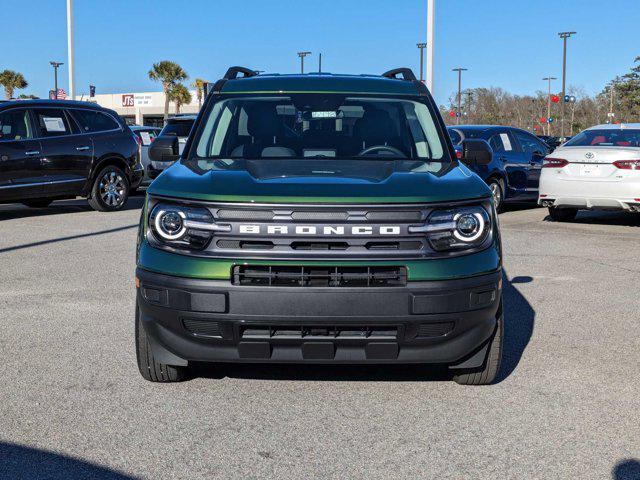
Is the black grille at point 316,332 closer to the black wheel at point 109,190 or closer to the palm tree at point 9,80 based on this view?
the black wheel at point 109,190

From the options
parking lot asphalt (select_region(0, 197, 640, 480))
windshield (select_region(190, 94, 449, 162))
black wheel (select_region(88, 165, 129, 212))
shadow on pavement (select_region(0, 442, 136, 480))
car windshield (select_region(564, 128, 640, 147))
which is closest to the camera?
shadow on pavement (select_region(0, 442, 136, 480))

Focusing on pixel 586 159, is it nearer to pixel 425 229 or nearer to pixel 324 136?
pixel 324 136

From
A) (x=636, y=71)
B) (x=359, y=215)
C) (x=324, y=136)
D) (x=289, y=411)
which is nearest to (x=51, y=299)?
(x=324, y=136)

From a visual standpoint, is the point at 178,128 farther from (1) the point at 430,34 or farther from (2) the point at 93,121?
(1) the point at 430,34

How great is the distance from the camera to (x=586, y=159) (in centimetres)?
1250

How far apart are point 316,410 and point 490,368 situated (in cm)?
99

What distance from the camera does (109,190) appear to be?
14898mm

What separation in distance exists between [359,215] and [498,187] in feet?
36.8

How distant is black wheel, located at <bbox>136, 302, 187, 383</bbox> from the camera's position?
4531mm

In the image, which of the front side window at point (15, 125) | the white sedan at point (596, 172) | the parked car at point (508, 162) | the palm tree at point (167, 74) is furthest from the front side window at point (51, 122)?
the palm tree at point (167, 74)

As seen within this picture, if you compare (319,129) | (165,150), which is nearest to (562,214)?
(319,129)

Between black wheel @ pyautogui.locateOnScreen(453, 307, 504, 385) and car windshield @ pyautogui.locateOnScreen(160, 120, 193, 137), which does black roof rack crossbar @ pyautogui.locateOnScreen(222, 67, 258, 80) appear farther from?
car windshield @ pyautogui.locateOnScreen(160, 120, 193, 137)

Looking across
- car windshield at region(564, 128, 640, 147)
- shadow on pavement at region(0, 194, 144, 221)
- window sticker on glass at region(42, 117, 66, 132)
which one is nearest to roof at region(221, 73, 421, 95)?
car windshield at region(564, 128, 640, 147)

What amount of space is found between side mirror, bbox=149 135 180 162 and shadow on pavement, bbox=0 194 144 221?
900 cm
